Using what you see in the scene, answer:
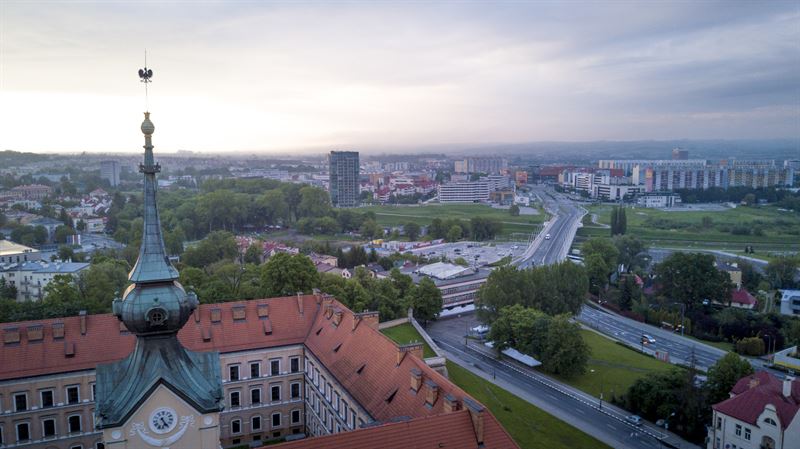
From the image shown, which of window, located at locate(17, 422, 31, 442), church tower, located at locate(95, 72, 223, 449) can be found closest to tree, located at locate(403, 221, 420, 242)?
window, located at locate(17, 422, 31, 442)

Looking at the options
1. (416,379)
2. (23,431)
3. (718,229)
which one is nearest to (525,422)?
(416,379)

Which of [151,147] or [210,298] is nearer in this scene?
[151,147]

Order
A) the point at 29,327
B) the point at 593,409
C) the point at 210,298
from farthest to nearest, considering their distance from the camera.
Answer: the point at 210,298
the point at 593,409
the point at 29,327

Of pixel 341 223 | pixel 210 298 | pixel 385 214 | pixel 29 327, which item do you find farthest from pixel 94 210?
pixel 29 327

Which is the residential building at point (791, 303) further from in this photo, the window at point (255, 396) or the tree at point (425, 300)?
the window at point (255, 396)

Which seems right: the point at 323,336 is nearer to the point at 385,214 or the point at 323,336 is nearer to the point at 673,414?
the point at 673,414

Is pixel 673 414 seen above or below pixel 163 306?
below

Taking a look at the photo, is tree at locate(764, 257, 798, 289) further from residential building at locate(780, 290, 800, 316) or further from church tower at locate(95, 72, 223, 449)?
church tower at locate(95, 72, 223, 449)
